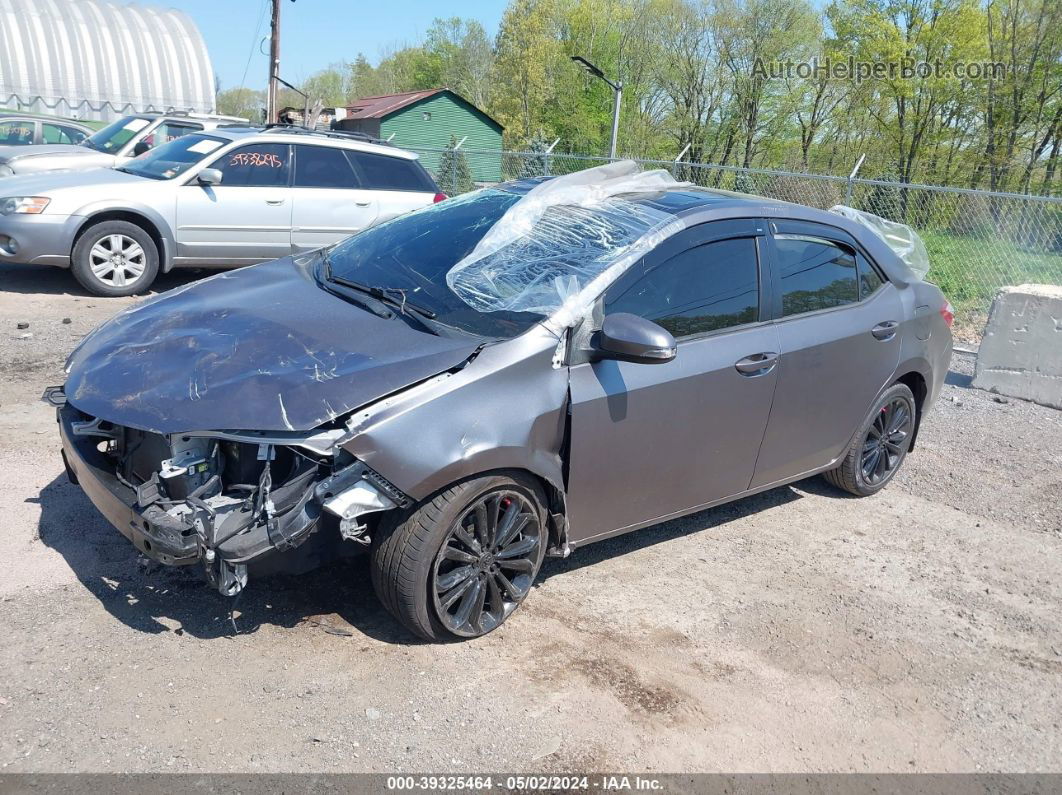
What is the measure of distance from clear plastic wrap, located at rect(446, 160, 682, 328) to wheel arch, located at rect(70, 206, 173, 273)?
5.55 meters

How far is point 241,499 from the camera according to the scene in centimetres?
324

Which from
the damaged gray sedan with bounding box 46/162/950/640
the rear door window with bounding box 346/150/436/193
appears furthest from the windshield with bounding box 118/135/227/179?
the damaged gray sedan with bounding box 46/162/950/640

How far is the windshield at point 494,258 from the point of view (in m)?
3.84

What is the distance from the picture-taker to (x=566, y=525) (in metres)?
3.82

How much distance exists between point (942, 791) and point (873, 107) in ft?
95.7

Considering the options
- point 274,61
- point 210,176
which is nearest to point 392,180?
point 210,176

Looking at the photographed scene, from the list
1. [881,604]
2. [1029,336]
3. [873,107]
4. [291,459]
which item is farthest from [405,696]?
[873,107]

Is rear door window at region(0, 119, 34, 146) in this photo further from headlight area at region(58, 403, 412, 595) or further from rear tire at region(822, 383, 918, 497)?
rear tire at region(822, 383, 918, 497)

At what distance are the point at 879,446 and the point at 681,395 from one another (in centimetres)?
206

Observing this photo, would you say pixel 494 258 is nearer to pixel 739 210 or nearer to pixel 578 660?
pixel 739 210

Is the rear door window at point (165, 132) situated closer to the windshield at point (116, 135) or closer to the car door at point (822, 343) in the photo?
the windshield at point (116, 135)

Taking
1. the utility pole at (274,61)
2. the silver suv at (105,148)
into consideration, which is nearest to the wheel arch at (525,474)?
the silver suv at (105,148)

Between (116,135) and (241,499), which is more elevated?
(116,135)

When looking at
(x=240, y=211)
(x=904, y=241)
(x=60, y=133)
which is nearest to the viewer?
(x=904, y=241)
